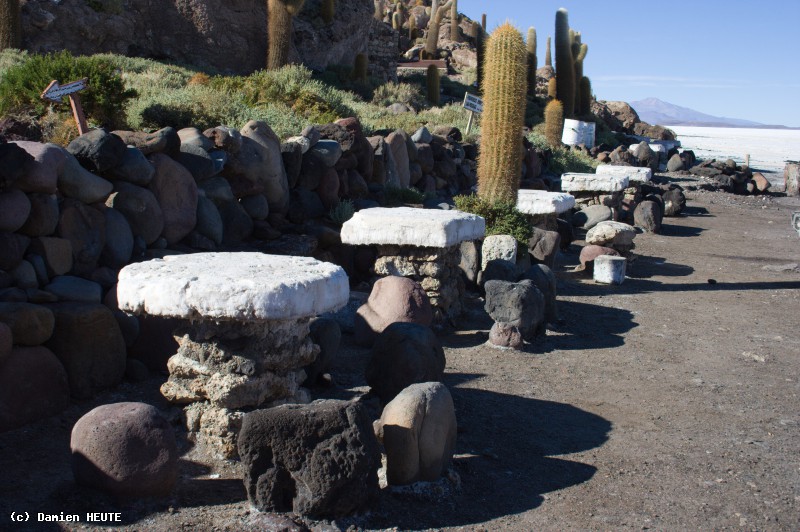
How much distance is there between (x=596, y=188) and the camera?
14102mm

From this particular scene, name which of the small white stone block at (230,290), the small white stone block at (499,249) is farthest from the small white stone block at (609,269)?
the small white stone block at (230,290)

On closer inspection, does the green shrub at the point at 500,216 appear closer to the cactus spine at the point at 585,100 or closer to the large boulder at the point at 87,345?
the large boulder at the point at 87,345

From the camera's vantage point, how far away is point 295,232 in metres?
7.92

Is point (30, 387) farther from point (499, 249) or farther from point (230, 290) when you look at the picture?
point (499, 249)

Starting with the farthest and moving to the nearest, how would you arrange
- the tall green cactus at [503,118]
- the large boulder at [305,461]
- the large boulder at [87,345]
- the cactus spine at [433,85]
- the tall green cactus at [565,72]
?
the tall green cactus at [565,72], the cactus spine at [433,85], the tall green cactus at [503,118], the large boulder at [87,345], the large boulder at [305,461]

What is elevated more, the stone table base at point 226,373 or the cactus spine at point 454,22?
the cactus spine at point 454,22

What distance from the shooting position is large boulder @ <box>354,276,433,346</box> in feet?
20.2

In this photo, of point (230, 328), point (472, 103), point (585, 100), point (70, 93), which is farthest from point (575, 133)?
point (230, 328)

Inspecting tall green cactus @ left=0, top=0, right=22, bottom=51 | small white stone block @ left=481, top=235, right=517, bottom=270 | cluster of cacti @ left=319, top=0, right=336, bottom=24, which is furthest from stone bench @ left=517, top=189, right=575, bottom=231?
cluster of cacti @ left=319, top=0, right=336, bottom=24

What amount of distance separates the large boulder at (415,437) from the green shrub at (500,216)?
5553 millimetres

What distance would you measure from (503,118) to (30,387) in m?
7.28

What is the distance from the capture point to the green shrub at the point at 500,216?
31.3ft

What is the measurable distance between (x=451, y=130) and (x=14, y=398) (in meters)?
12.2

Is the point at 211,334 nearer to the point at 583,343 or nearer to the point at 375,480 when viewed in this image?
the point at 375,480
